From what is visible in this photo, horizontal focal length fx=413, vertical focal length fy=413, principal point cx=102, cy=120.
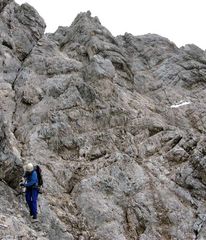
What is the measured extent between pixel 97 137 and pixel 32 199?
11.8 metres

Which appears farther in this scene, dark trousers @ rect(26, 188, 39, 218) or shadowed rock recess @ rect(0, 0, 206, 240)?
shadowed rock recess @ rect(0, 0, 206, 240)

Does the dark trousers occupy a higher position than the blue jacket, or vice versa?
the blue jacket

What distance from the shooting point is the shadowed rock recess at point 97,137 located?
24.7m

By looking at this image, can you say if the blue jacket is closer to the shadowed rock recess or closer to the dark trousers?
the dark trousers

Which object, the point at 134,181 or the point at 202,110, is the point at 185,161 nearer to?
the point at 134,181

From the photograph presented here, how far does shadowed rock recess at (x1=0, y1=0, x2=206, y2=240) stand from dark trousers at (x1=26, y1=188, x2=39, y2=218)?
0.41 meters

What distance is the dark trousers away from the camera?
21.4 meters

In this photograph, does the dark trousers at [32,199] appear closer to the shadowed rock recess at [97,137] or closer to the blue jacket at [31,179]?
the blue jacket at [31,179]

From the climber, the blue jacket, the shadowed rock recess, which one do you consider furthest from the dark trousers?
the shadowed rock recess

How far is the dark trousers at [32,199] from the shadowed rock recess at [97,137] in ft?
1.34

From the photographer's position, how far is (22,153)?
2945 centimetres

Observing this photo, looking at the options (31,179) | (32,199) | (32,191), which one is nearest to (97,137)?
(31,179)

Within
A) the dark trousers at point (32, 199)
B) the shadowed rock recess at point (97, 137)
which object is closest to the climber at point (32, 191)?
the dark trousers at point (32, 199)

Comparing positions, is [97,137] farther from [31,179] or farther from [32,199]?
[32,199]
